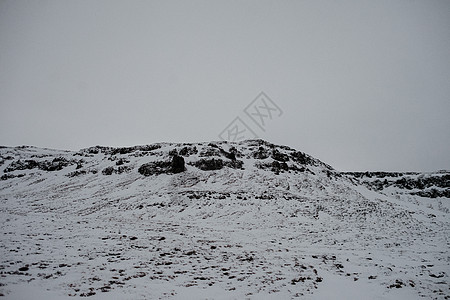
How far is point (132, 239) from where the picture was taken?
585 inches

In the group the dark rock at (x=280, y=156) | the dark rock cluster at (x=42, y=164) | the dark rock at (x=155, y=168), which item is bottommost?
the dark rock at (x=155, y=168)

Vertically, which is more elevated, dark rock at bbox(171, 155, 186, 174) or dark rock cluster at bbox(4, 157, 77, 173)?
dark rock cluster at bbox(4, 157, 77, 173)

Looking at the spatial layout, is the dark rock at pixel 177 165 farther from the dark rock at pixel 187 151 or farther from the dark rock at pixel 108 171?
the dark rock at pixel 108 171

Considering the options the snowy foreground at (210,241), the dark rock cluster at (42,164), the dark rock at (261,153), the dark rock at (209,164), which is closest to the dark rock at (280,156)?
the dark rock at (261,153)

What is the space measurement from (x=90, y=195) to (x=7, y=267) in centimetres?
2963

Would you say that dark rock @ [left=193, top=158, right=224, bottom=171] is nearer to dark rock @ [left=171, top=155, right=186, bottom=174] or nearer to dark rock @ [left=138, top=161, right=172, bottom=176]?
dark rock @ [left=171, top=155, right=186, bottom=174]

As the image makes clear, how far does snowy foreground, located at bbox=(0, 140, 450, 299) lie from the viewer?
8172 millimetres

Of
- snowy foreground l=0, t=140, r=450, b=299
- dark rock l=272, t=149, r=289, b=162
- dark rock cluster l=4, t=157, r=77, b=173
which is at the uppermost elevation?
dark rock cluster l=4, t=157, r=77, b=173

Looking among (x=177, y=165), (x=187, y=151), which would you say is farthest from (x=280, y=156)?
(x=177, y=165)

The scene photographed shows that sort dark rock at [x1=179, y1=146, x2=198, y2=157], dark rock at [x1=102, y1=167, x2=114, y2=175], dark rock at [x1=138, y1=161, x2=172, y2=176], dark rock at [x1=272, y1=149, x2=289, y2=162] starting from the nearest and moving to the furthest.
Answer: dark rock at [x1=138, y1=161, x2=172, y2=176], dark rock at [x1=102, y1=167, x2=114, y2=175], dark rock at [x1=179, y1=146, x2=198, y2=157], dark rock at [x1=272, y1=149, x2=289, y2=162]

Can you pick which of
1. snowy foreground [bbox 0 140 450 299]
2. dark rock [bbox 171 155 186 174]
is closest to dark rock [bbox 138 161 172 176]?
snowy foreground [bbox 0 140 450 299]

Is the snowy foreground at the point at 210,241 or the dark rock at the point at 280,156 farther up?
the dark rock at the point at 280,156

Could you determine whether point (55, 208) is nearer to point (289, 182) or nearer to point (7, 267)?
point (7, 267)

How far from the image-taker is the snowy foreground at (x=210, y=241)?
817cm
